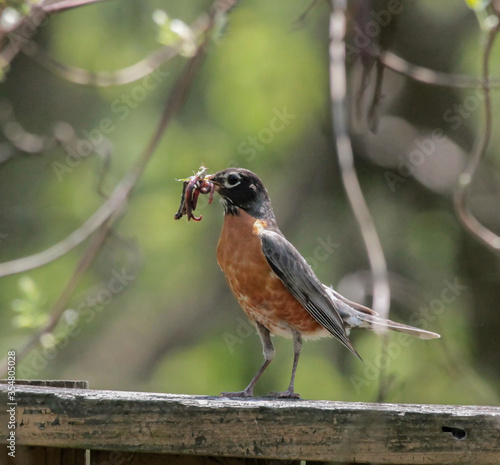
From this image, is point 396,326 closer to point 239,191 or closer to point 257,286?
point 257,286

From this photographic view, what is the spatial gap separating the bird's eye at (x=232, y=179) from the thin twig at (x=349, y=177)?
58 centimetres

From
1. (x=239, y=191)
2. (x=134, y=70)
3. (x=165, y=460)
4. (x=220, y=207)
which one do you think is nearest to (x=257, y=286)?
(x=239, y=191)

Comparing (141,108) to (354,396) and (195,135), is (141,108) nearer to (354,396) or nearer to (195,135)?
(195,135)

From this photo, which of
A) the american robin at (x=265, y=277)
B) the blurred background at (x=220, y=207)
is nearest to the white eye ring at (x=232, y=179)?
the american robin at (x=265, y=277)

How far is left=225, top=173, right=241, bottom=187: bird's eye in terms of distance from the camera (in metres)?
4.66

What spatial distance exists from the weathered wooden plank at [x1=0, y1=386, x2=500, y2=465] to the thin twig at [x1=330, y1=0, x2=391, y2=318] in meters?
0.98

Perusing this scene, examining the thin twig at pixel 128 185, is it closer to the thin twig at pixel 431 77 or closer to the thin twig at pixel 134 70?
the thin twig at pixel 134 70

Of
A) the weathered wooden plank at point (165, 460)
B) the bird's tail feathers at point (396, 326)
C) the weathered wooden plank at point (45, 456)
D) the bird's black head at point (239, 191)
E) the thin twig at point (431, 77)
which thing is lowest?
the weathered wooden plank at point (165, 460)

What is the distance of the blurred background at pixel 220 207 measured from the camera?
8039 millimetres

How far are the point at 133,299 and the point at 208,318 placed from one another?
2.88 ft

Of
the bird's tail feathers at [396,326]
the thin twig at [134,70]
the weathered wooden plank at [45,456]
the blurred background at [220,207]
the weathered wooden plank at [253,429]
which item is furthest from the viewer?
the blurred background at [220,207]

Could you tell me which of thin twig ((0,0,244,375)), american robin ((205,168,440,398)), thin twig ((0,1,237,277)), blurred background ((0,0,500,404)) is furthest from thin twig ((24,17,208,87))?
blurred background ((0,0,500,404))

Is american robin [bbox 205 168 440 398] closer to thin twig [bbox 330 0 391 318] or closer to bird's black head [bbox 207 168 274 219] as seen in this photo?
bird's black head [bbox 207 168 274 219]

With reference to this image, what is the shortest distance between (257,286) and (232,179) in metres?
0.66
